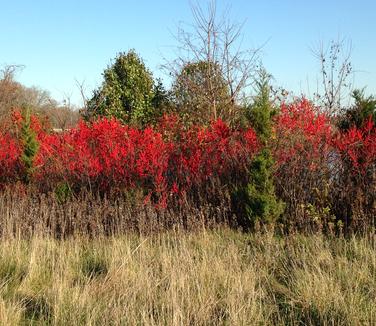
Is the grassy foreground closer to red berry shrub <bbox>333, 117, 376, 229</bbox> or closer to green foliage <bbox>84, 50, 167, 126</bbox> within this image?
red berry shrub <bbox>333, 117, 376, 229</bbox>

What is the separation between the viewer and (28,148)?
8797 millimetres

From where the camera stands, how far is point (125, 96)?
13648 mm

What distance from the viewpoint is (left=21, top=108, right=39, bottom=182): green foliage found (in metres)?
8.73

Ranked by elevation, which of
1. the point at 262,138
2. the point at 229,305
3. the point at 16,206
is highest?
the point at 262,138

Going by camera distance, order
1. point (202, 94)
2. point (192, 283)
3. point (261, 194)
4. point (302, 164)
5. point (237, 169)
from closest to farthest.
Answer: point (192, 283), point (261, 194), point (302, 164), point (237, 169), point (202, 94)

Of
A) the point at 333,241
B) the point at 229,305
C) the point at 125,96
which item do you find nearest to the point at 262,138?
the point at 333,241

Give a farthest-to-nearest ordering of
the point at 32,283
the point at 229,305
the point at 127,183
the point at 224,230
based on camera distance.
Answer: the point at 127,183
the point at 224,230
the point at 32,283
the point at 229,305

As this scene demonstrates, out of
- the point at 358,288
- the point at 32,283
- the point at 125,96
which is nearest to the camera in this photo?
the point at 358,288

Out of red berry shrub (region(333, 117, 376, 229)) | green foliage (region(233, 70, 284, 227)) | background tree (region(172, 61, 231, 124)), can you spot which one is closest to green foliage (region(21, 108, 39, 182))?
background tree (region(172, 61, 231, 124))

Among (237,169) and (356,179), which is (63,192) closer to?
(237,169)

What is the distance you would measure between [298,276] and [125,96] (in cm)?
1031

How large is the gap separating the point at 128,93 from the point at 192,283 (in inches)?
401

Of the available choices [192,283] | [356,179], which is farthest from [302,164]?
[192,283]

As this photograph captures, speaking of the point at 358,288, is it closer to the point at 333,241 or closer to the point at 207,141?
the point at 333,241
